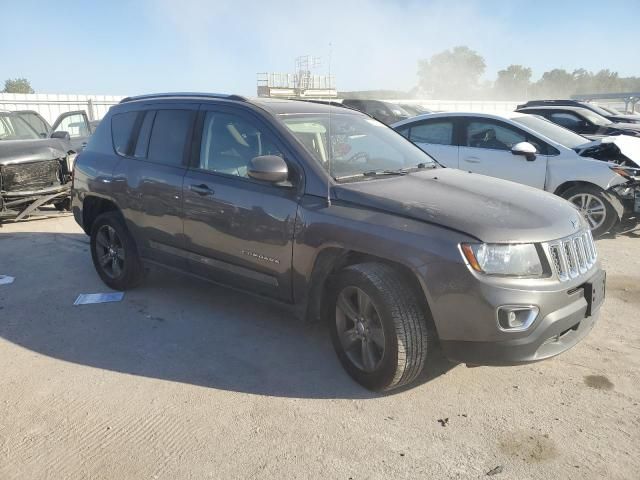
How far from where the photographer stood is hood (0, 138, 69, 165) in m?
8.26

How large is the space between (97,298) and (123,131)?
1.60m

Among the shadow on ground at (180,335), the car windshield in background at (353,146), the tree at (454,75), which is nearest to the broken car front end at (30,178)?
the shadow on ground at (180,335)

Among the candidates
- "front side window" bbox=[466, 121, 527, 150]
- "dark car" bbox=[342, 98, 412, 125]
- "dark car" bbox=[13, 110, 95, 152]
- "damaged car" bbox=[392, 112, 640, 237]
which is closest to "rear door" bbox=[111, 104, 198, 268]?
"damaged car" bbox=[392, 112, 640, 237]

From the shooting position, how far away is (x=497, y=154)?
7805 mm

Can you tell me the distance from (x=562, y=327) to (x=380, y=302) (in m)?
1.02

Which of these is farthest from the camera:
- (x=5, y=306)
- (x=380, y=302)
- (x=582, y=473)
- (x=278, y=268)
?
(x=5, y=306)

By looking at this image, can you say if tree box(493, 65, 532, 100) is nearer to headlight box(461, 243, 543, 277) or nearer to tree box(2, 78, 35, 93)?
tree box(2, 78, 35, 93)

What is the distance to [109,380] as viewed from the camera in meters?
3.68

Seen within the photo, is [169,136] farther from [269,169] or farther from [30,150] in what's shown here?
[30,150]

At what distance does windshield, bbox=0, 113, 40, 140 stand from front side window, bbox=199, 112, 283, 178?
6.38 m

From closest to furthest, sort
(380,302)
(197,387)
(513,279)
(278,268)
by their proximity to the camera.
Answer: (513,279) → (380,302) → (197,387) → (278,268)

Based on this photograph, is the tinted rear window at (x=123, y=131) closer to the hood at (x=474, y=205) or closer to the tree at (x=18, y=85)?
the hood at (x=474, y=205)

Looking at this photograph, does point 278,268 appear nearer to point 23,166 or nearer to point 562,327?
point 562,327

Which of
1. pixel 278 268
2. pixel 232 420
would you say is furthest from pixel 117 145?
pixel 232 420
